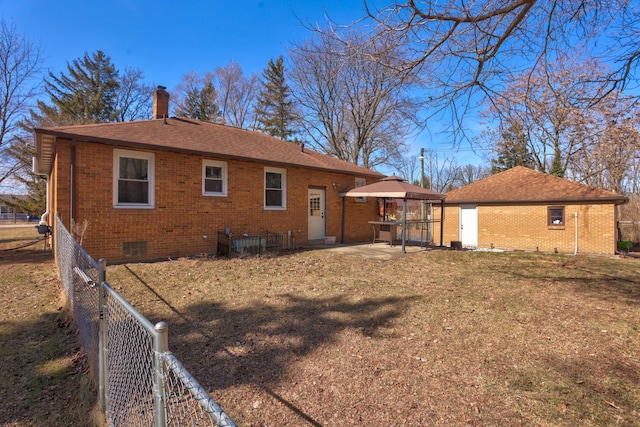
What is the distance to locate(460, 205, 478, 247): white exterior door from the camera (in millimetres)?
17547

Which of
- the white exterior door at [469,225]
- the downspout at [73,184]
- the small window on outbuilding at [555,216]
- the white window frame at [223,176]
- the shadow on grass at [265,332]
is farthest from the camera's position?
the white exterior door at [469,225]

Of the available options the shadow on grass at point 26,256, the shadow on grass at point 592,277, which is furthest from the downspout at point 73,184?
the shadow on grass at point 592,277

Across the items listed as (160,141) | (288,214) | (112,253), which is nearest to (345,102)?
(288,214)

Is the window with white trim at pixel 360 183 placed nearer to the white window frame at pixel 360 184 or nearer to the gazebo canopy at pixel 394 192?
the white window frame at pixel 360 184

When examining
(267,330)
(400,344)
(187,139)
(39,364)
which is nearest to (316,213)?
(187,139)

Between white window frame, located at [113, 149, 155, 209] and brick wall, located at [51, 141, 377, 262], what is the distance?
0.36 ft

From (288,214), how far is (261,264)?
3803 mm

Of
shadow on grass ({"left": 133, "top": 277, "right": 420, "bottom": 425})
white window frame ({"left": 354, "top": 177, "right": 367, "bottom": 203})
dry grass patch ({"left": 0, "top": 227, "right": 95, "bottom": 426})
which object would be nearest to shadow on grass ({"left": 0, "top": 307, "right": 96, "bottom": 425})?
dry grass patch ({"left": 0, "top": 227, "right": 95, "bottom": 426})

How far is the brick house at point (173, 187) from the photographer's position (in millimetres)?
8305

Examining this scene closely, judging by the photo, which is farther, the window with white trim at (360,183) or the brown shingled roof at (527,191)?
the window with white trim at (360,183)

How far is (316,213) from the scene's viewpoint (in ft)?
46.2

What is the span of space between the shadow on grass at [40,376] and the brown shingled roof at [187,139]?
16.8ft

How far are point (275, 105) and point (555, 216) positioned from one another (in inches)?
982

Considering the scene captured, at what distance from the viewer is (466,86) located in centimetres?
577
